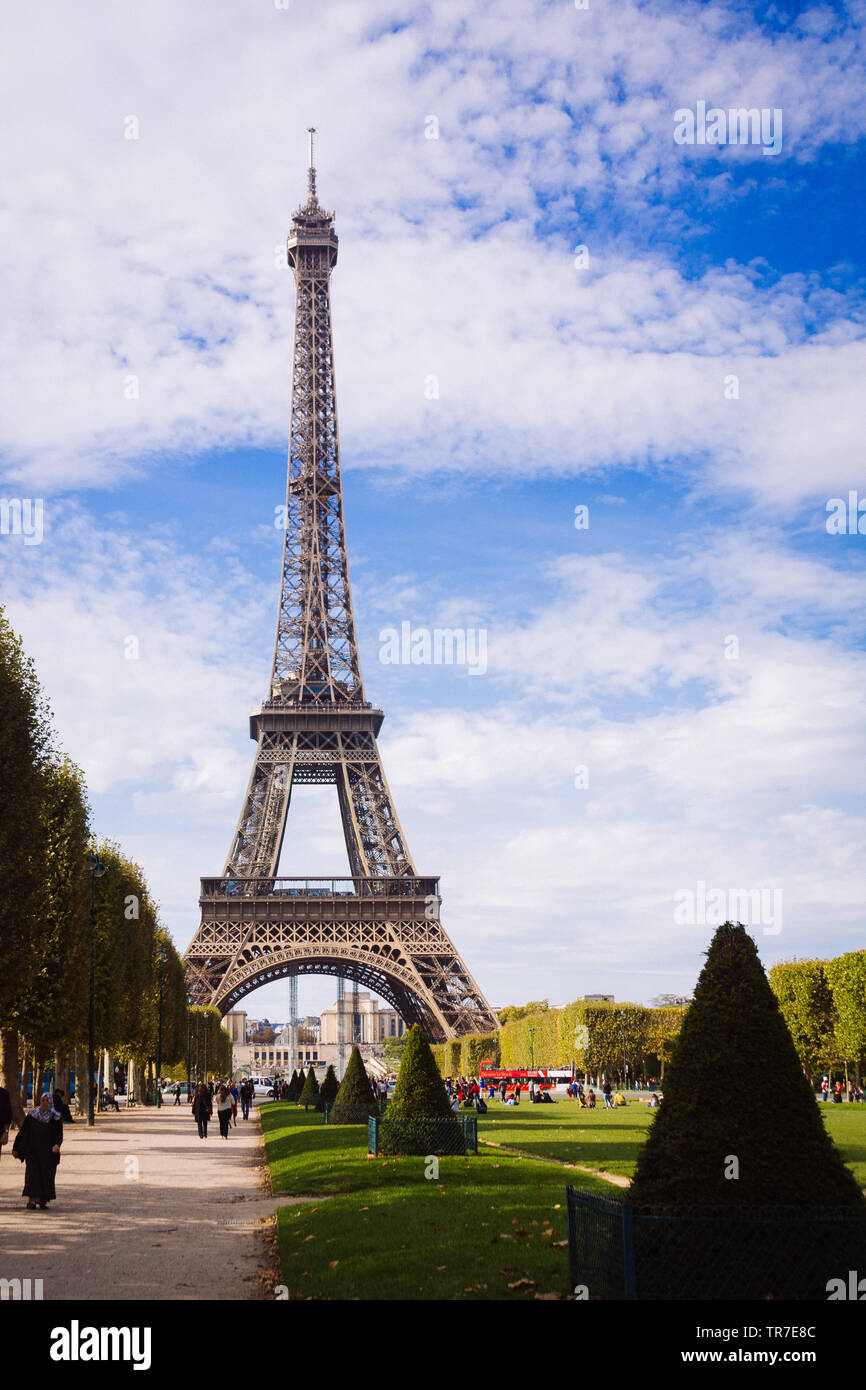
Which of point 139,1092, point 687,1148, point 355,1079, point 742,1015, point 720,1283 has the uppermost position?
point 742,1015

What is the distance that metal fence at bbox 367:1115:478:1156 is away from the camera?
980 inches

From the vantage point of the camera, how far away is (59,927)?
4016cm

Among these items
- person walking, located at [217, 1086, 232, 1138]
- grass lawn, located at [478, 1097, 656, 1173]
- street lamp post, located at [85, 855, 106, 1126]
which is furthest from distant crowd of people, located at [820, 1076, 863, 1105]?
street lamp post, located at [85, 855, 106, 1126]

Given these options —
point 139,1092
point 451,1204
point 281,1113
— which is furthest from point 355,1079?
point 139,1092

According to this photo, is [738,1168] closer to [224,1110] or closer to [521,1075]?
[224,1110]

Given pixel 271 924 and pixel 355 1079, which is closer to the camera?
pixel 355 1079

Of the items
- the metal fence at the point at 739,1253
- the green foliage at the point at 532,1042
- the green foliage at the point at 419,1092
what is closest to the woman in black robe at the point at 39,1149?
the green foliage at the point at 419,1092

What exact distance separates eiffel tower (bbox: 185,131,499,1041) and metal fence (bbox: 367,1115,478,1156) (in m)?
54.9

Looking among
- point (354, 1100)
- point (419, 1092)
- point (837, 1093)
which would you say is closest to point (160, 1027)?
point (354, 1100)

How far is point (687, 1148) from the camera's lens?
34.6ft

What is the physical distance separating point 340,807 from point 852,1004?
1766 inches

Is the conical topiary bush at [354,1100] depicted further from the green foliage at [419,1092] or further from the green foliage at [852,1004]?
the green foliage at [852,1004]

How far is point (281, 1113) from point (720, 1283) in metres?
45.9
